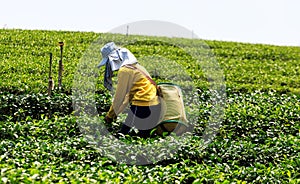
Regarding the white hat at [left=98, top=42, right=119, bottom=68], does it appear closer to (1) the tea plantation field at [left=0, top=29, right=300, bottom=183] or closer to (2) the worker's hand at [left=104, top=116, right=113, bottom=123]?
(2) the worker's hand at [left=104, top=116, right=113, bottom=123]

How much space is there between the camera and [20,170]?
466cm

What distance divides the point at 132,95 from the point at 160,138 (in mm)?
785

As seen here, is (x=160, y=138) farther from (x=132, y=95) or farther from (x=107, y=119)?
(x=107, y=119)

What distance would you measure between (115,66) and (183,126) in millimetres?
1250

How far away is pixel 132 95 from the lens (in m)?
7.21

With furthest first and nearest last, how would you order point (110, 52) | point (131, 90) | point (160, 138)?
point (110, 52), point (131, 90), point (160, 138)

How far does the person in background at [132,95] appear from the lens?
7109mm

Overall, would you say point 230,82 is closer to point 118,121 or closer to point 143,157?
point 118,121

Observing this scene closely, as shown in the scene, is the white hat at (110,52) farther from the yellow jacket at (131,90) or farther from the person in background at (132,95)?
the yellow jacket at (131,90)

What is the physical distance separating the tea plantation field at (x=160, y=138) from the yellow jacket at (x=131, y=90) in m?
0.39

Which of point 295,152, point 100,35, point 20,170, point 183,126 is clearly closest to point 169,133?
point 183,126

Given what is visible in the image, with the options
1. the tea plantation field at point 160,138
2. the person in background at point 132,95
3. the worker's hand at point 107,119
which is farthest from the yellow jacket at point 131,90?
the tea plantation field at point 160,138

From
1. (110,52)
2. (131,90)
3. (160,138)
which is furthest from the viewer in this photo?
(110,52)

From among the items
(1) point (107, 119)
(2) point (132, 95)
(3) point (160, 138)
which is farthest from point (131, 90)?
(3) point (160, 138)
